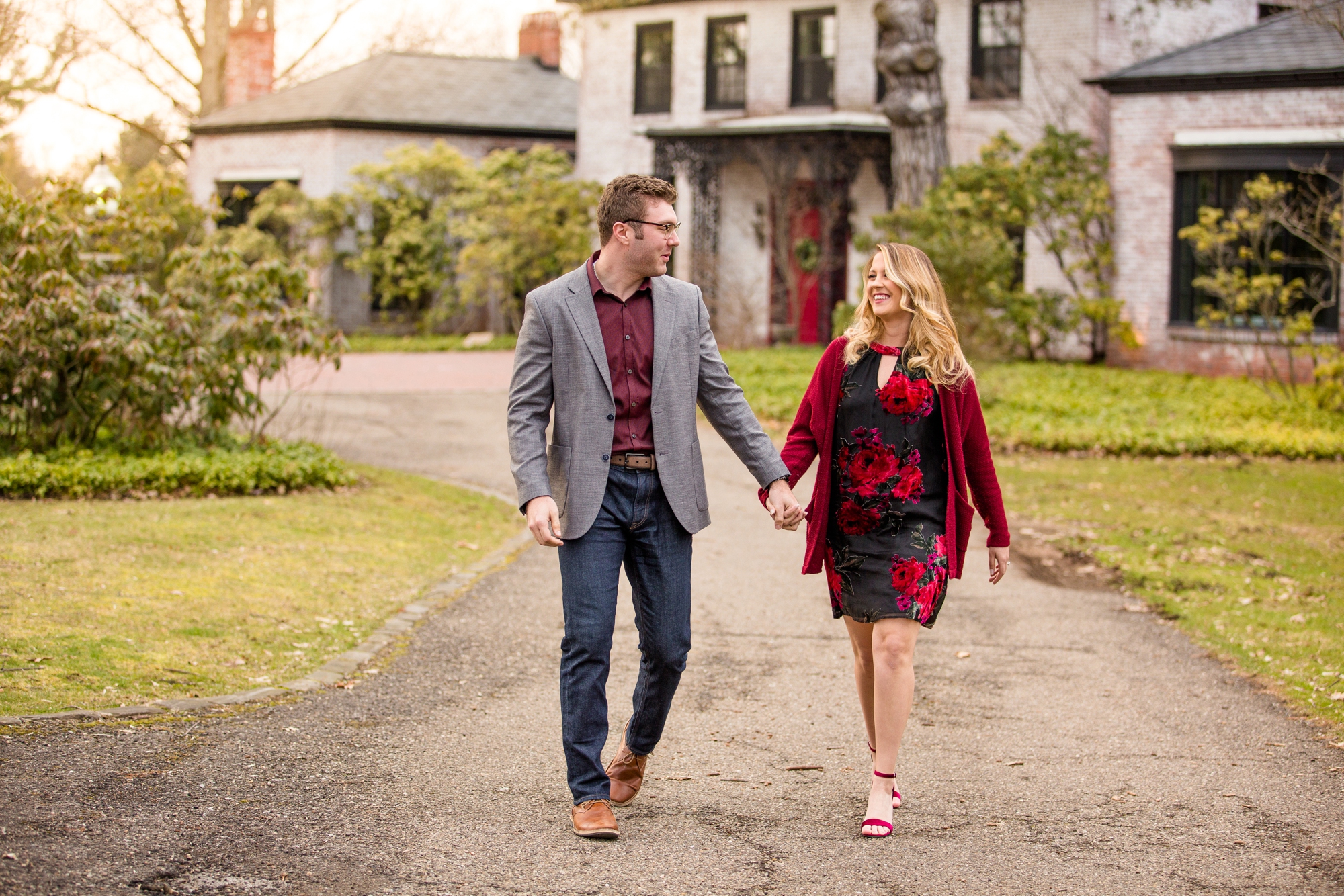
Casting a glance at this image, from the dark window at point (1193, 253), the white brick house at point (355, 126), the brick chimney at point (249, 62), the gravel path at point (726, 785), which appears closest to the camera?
the gravel path at point (726, 785)

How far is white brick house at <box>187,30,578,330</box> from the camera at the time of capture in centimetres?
2812

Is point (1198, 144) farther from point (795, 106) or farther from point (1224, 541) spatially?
point (1224, 541)

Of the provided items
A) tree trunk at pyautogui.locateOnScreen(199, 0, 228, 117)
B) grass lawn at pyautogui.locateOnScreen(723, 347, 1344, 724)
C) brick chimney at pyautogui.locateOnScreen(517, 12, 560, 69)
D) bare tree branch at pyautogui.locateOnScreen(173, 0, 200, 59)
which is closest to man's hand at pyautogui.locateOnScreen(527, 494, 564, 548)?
grass lawn at pyautogui.locateOnScreen(723, 347, 1344, 724)

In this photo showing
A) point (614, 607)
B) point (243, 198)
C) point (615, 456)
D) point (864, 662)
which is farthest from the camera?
point (243, 198)

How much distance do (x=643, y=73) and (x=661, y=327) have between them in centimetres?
2450

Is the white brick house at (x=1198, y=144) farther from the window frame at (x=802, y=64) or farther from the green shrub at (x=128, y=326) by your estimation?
the green shrub at (x=128, y=326)

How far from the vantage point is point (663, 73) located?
2730 centimetres

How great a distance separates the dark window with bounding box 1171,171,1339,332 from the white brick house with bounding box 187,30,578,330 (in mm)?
14609

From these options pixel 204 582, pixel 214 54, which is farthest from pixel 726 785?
pixel 214 54

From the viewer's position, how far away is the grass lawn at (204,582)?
550 centimetres

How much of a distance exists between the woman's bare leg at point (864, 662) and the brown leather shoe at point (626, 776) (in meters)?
0.75

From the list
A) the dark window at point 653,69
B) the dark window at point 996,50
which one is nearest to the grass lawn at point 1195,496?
the dark window at point 996,50

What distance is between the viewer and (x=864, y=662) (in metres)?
4.36

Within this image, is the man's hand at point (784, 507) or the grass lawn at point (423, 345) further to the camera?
the grass lawn at point (423, 345)
